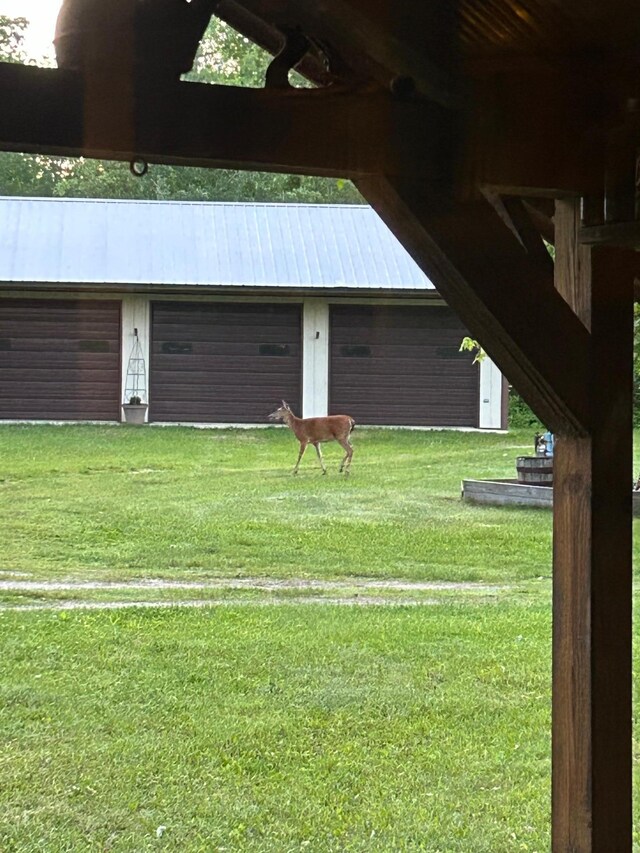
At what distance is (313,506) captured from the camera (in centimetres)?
1176

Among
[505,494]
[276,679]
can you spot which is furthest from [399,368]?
[276,679]

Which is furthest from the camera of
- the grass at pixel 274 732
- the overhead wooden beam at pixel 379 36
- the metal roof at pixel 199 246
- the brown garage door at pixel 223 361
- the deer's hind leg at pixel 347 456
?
the brown garage door at pixel 223 361

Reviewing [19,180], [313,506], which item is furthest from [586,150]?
[19,180]

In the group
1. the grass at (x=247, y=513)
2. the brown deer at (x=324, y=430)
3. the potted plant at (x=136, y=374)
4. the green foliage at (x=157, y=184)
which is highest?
the green foliage at (x=157, y=184)

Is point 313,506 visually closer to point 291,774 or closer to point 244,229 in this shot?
point 291,774

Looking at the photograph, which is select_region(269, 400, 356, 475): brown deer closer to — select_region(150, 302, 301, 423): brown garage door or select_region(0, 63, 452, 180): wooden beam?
select_region(150, 302, 301, 423): brown garage door

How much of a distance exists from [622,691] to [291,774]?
218 centimetres

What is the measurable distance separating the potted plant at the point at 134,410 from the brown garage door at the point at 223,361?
30 cm

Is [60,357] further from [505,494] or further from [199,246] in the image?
[505,494]

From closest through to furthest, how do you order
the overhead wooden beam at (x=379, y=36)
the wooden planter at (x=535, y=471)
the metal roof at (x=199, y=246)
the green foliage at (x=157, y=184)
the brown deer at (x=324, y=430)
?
the overhead wooden beam at (x=379, y=36) < the wooden planter at (x=535, y=471) < the brown deer at (x=324, y=430) < the metal roof at (x=199, y=246) < the green foliage at (x=157, y=184)

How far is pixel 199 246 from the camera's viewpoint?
2105 cm

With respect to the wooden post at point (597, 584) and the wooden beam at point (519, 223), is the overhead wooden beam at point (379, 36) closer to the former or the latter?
the wooden beam at point (519, 223)

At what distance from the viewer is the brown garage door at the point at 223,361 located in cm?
2027

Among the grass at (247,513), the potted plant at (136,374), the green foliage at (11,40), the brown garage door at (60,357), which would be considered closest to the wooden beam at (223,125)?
the grass at (247,513)
